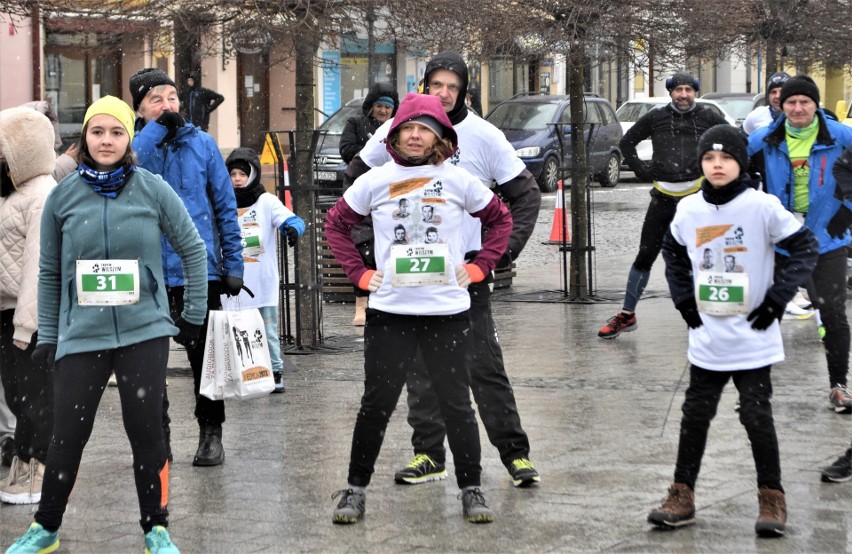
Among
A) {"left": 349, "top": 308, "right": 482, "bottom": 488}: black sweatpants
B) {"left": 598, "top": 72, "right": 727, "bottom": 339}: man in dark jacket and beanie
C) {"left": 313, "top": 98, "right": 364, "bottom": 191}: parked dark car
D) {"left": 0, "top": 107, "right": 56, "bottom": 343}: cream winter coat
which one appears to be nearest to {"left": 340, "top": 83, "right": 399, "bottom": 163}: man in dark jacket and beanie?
{"left": 598, "top": 72, "right": 727, "bottom": 339}: man in dark jacket and beanie

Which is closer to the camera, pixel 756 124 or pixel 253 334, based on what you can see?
pixel 253 334

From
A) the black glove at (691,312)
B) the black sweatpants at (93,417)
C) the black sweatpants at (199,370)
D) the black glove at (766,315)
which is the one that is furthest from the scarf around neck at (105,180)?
the black glove at (766,315)

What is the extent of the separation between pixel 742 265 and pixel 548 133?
22688mm

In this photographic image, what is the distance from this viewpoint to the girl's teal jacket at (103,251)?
5812mm

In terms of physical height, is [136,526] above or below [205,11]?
below

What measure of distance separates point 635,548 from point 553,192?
78.5ft

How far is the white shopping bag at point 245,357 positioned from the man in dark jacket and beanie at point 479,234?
98 cm

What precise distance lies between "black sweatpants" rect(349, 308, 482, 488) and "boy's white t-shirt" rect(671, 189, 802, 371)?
3.02ft

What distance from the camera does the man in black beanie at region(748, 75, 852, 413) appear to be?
27.4ft

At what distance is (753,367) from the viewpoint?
20.2ft

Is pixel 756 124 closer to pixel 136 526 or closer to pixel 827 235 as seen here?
pixel 827 235

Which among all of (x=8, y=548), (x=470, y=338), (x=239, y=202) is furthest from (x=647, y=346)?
(x=8, y=548)

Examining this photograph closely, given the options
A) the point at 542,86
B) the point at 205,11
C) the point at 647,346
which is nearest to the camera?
the point at 647,346

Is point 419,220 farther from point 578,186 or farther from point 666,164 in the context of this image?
point 578,186
